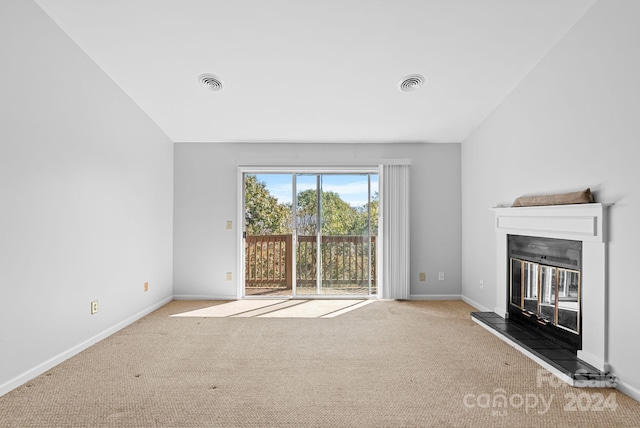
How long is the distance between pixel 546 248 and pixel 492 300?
106cm

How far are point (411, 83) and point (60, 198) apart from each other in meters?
Result: 3.19

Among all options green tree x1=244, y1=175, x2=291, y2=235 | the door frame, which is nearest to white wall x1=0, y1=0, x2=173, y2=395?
the door frame

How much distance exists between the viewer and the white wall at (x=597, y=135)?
79.7 inches

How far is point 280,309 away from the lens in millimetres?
4031

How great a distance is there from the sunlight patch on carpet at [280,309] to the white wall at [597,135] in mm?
2276

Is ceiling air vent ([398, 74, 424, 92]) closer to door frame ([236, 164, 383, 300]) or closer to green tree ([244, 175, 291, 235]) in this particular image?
door frame ([236, 164, 383, 300])

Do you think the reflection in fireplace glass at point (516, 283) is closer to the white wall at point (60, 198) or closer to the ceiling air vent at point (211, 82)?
the ceiling air vent at point (211, 82)

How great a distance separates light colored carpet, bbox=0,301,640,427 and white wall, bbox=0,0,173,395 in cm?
28

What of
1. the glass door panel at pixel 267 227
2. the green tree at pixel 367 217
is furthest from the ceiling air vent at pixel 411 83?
the glass door panel at pixel 267 227

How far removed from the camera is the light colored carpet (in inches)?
71.3

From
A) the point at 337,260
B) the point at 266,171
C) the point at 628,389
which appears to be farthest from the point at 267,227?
the point at 628,389

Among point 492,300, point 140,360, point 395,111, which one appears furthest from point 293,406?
point 395,111

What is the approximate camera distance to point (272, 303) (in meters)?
4.29

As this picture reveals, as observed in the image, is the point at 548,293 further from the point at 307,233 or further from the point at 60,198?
the point at 60,198
